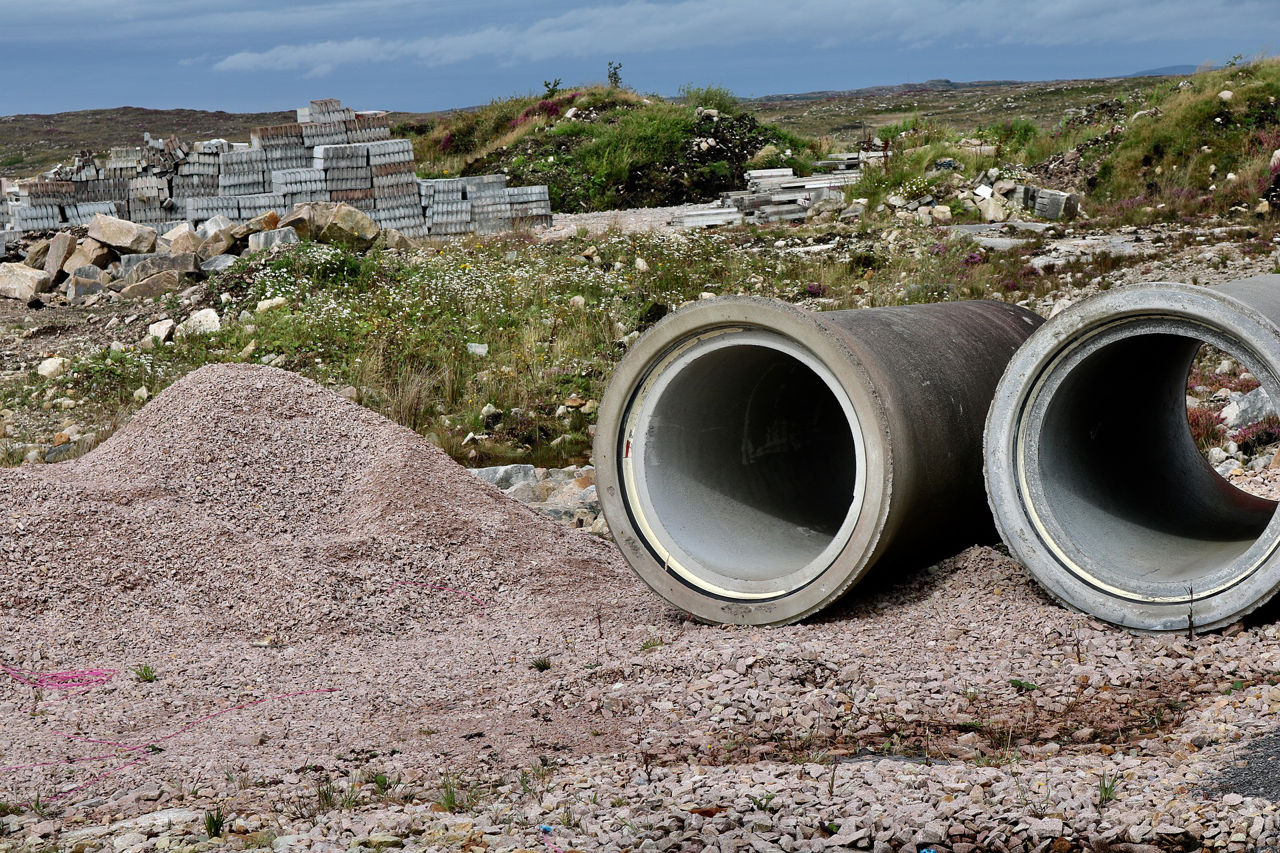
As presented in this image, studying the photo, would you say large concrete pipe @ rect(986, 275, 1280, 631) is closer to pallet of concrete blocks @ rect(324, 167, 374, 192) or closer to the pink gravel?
the pink gravel

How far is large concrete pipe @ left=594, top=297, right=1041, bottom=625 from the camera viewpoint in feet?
16.8

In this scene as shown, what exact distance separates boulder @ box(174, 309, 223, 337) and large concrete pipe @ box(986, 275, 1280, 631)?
30.8 ft

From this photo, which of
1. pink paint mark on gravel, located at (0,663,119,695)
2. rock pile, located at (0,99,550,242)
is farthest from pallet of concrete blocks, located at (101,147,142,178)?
pink paint mark on gravel, located at (0,663,119,695)

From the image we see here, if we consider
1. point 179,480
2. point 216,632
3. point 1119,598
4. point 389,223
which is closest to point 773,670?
point 1119,598

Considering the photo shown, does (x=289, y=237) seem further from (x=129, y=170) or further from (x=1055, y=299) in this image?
(x=1055, y=299)

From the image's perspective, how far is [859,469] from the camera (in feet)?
16.8

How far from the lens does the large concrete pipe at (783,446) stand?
5113 millimetres

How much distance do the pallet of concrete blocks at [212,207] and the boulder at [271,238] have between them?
12.7 ft

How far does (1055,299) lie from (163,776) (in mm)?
11225

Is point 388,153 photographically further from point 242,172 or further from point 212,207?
point 212,207

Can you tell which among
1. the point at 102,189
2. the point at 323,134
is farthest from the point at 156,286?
the point at 102,189

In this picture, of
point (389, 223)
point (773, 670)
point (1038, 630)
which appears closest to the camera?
point (773, 670)

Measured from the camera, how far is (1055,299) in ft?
42.3

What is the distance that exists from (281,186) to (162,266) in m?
3.78
